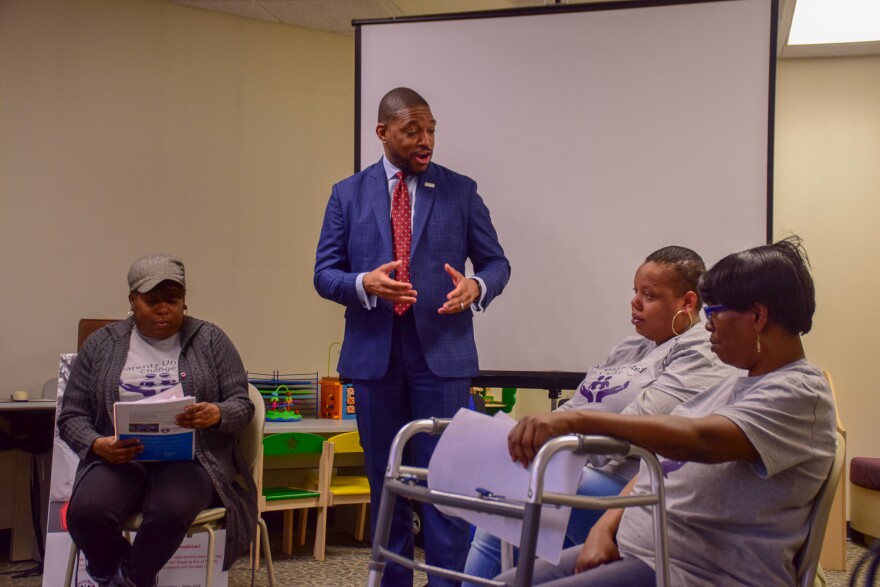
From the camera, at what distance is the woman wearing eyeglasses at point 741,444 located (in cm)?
126

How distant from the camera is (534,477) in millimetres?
1091

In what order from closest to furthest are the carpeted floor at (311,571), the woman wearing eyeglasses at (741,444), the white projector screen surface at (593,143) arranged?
the woman wearing eyeglasses at (741,444)
the white projector screen surface at (593,143)
the carpeted floor at (311,571)

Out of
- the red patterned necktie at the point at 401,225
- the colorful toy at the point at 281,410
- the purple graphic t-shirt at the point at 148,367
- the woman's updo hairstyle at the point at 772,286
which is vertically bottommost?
the colorful toy at the point at 281,410

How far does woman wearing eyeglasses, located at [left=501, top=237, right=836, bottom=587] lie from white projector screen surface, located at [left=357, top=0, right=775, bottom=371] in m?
1.61

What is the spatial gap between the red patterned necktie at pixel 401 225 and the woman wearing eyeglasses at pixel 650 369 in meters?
0.62

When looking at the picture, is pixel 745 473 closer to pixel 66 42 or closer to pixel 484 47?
pixel 484 47

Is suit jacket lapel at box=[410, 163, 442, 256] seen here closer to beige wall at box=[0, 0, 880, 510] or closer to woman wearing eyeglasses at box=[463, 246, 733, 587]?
woman wearing eyeglasses at box=[463, 246, 733, 587]

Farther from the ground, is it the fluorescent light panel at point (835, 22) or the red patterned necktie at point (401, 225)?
the fluorescent light panel at point (835, 22)

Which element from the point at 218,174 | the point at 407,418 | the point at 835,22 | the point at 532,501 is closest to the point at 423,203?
the point at 407,418

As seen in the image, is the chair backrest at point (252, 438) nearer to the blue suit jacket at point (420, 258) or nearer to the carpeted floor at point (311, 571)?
the blue suit jacket at point (420, 258)

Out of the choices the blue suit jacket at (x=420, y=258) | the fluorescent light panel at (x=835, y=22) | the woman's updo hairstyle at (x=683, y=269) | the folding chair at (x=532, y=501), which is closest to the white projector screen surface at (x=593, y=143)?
the blue suit jacket at (x=420, y=258)

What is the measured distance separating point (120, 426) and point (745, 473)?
175cm

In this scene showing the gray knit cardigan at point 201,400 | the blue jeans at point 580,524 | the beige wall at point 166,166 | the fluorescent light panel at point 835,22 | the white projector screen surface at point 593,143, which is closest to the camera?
the blue jeans at point 580,524

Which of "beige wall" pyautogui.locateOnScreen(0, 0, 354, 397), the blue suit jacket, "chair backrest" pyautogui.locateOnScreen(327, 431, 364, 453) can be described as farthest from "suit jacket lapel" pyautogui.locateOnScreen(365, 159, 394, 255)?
"beige wall" pyautogui.locateOnScreen(0, 0, 354, 397)
